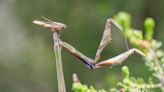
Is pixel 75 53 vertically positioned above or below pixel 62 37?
below

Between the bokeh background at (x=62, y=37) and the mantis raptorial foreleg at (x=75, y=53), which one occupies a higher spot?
the bokeh background at (x=62, y=37)

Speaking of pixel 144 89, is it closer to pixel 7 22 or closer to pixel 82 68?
pixel 82 68

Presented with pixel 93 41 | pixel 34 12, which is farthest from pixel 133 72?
pixel 34 12

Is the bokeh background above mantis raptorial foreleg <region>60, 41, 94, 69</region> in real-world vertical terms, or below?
above

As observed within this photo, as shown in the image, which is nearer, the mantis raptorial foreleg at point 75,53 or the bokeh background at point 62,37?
the mantis raptorial foreleg at point 75,53

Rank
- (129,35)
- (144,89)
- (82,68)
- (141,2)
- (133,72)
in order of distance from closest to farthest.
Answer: (129,35) < (144,89) < (133,72) < (141,2) < (82,68)

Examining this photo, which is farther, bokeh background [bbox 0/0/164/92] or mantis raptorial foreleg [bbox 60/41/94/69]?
bokeh background [bbox 0/0/164/92]

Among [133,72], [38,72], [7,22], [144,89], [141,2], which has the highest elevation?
[7,22]

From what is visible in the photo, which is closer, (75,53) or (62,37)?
(75,53)
